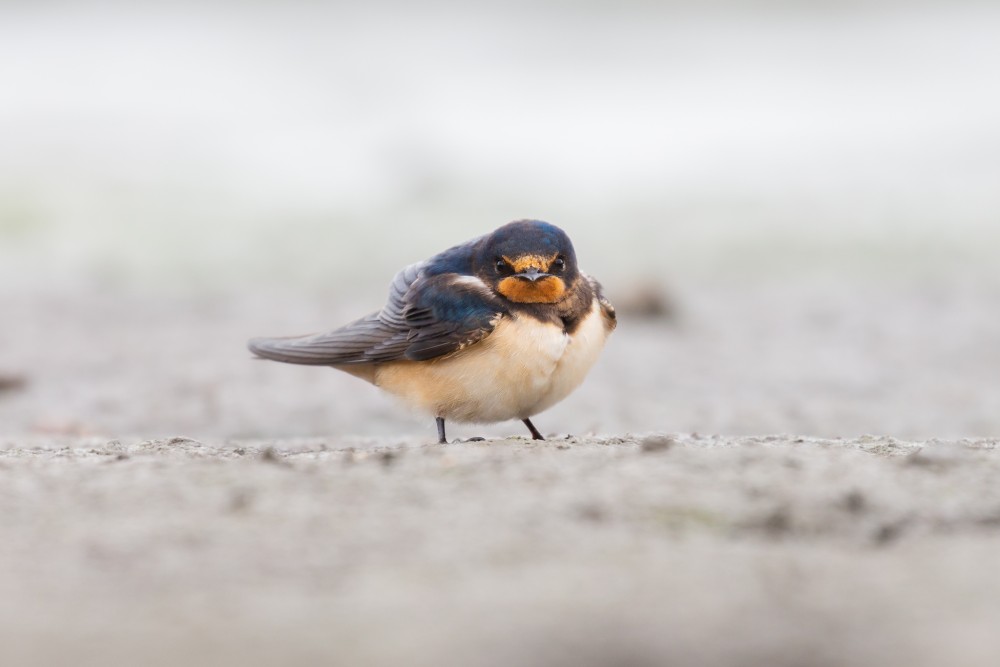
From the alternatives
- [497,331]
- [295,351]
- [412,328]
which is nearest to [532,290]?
[497,331]

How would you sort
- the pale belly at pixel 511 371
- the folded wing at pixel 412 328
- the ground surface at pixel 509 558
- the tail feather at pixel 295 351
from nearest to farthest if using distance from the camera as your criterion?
the ground surface at pixel 509 558 → the pale belly at pixel 511 371 → the folded wing at pixel 412 328 → the tail feather at pixel 295 351

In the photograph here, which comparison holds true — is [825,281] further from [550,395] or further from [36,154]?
[36,154]

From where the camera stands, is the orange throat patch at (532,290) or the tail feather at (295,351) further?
the tail feather at (295,351)

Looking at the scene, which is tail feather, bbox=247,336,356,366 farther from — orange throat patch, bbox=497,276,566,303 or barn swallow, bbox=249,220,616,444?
orange throat patch, bbox=497,276,566,303

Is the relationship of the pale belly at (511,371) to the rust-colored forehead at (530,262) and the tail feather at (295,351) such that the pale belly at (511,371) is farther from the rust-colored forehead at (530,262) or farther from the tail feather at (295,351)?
the tail feather at (295,351)

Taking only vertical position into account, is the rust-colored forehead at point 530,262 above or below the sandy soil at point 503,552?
above

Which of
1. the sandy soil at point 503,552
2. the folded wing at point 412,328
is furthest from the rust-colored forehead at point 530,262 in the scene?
the sandy soil at point 503,552

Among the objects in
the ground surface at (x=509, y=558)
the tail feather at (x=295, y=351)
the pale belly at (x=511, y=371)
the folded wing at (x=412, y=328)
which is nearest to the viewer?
the ground surface at (x=509, y=558)

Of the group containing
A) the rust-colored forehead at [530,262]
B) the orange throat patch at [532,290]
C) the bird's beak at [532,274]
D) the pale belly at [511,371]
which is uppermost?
the rust-colored forehead at [530,262]

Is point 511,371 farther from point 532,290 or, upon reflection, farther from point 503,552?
point 503,552
